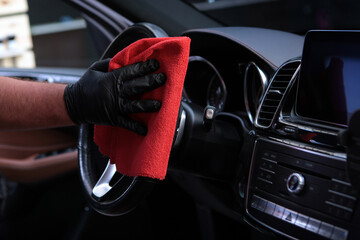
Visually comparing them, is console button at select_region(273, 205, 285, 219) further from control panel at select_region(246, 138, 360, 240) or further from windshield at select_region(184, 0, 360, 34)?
windshield at select_region(184, 0, 360, 34)

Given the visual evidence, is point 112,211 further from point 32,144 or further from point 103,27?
point 32,144

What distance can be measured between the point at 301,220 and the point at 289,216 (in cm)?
3

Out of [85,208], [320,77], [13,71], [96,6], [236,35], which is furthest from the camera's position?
[85,208]

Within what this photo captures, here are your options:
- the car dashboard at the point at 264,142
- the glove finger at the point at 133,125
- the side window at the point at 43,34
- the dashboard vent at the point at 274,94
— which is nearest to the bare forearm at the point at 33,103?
the glove finger at the point at 133,125

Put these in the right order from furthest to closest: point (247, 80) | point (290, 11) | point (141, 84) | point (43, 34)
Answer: point (43, 34), point (290, 11), point (247, 80), point (141, 84)

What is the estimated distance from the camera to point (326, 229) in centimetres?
82

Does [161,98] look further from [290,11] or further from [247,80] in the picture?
[290,11]

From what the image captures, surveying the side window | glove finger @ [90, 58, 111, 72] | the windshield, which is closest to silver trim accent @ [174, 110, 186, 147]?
glove finger @ [90, 58, 111, 72]

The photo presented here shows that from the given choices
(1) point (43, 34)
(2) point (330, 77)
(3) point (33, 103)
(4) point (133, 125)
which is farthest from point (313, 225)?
(1) point (43, 34)

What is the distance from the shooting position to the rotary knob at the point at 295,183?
2.84 ft

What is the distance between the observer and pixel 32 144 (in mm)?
2000

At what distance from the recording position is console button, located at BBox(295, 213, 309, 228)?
85 cm

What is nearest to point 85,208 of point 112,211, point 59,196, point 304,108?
point 59,196

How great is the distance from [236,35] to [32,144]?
1.23 m
